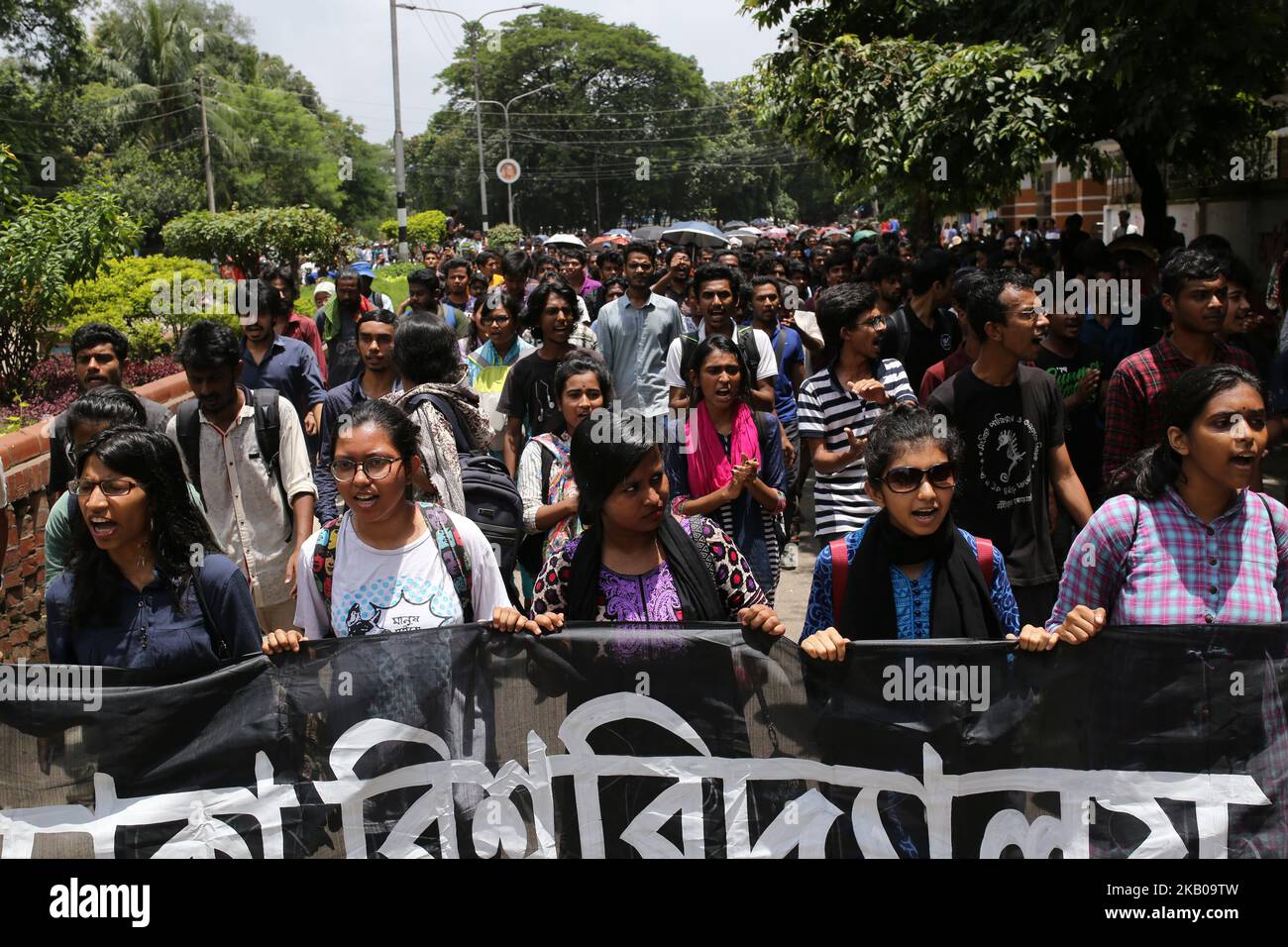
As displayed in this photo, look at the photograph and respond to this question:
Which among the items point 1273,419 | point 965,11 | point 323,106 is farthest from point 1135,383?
point 323,106

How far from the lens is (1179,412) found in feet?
11.9

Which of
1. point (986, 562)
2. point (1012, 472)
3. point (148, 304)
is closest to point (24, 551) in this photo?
point (1012, 472)

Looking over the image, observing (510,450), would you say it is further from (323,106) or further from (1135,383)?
(323,106)

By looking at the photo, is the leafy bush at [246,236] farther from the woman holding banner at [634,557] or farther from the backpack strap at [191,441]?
the woman holding banner at [634,557]

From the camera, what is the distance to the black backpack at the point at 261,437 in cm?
537

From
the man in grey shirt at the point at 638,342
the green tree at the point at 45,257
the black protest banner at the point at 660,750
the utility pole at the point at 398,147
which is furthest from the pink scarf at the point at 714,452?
the utility pole at the point at 398,147

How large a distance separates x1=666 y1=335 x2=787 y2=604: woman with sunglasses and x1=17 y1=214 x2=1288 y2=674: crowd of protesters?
1 centimetres

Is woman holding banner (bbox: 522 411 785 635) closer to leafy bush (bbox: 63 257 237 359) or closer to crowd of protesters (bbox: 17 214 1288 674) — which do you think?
crowd of protesters (bbox: 17 214 1288 674)

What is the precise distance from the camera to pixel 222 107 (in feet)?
195

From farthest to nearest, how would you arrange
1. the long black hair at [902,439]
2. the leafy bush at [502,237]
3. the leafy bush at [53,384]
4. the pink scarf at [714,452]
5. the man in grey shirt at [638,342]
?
the leafy bush at [502,237] < the leafy bush at [53,384] < the man in grey shirt at [638,342] < the pink scarf at [714,452] < the long black hair at [902,439]

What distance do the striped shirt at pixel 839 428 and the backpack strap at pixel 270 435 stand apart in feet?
7.02

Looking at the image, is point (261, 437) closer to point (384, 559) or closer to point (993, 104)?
point (384, 559)

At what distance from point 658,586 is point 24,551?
4521 mm
